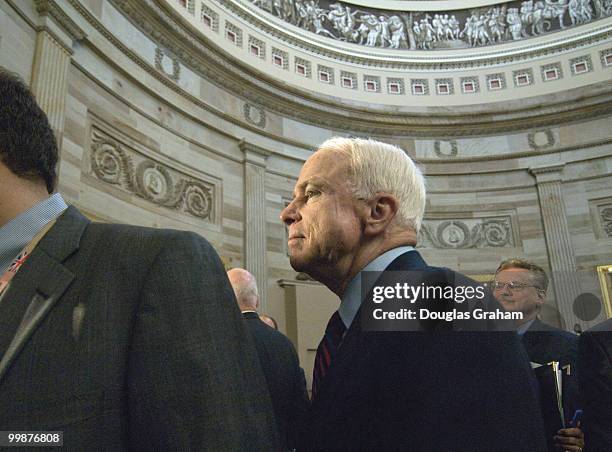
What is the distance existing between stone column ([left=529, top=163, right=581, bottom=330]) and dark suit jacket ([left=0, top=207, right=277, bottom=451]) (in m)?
13.6

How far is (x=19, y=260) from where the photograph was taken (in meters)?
1.20

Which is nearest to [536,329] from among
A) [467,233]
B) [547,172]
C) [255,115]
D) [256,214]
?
[256,214]

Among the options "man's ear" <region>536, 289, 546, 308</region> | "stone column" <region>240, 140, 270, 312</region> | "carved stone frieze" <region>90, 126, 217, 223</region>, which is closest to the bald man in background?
"man's ear" <region>536, 289, 546, 308</region>

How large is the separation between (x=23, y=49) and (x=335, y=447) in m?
8.33

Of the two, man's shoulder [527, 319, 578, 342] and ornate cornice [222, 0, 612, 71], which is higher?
ornate cornice [222, 0, 612, 71]

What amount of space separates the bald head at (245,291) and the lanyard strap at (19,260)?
210 centimetres

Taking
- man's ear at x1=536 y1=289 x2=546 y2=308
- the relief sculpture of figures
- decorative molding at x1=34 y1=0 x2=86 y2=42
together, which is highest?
the relief sculpture of figures

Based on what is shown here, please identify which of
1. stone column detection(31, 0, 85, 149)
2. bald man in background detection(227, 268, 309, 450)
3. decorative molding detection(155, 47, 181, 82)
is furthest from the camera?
decorative molding detection(155, 47, 181, 82)

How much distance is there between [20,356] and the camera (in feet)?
3.44

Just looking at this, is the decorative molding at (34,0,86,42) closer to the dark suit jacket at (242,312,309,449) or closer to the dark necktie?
the dark suit jacket at (242,312,309,449)

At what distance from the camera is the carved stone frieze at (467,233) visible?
1455 centimetres

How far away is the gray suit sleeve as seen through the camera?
1021 mm

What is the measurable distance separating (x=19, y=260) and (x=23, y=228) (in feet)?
0.37

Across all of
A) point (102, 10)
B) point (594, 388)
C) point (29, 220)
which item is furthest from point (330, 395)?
point (102, 10)
